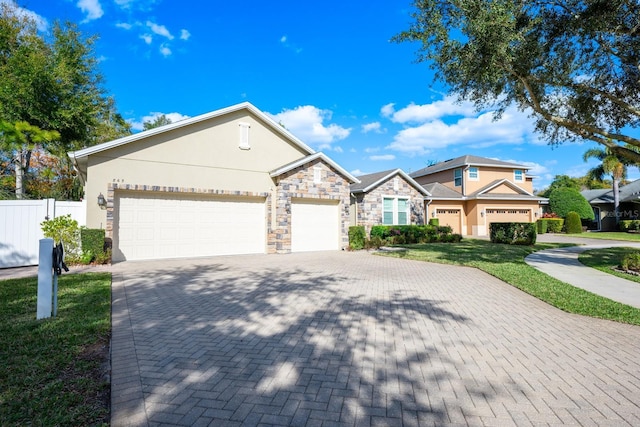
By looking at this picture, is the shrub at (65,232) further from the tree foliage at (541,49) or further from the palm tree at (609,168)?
the palm tree at (609,168)

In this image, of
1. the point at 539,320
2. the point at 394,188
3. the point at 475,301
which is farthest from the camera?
the point at 394,188

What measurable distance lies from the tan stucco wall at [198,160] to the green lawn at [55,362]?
20.6 feet

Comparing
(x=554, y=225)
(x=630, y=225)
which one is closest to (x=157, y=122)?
(x=554, y=225)

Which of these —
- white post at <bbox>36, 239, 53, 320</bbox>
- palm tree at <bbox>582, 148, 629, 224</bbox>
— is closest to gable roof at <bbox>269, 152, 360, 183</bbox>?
white post at <bbox>36, 239, 53, 320</bbox>

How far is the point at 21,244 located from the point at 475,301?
45.0 ft

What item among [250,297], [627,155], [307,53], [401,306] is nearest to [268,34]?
[307,53]

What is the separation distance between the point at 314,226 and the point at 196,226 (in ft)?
18.1

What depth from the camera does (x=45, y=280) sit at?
5008mm

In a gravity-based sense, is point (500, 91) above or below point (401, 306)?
above

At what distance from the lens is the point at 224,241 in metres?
13.6

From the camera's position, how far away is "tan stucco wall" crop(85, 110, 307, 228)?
37.7 ft

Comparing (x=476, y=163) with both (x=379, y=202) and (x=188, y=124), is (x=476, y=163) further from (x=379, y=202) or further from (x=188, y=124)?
(x=188, y=124)

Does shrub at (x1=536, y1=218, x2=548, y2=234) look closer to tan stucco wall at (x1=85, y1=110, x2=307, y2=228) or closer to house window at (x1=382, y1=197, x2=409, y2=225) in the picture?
house window at (x1=382, y1=197, x2=409, y2=225)

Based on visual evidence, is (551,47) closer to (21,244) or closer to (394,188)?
(394,188)
